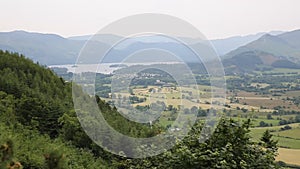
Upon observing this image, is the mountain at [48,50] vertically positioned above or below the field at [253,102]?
above

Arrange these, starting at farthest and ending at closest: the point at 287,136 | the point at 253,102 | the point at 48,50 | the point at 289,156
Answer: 1. the point at 48,50
2. the point at 253,102
3. the point at 287,136
4. the point at 289,156

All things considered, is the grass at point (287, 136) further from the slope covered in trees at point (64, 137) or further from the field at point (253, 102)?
the slope covered in trees at point (64, 137)

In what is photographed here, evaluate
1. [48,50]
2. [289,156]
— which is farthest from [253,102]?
[48,50]

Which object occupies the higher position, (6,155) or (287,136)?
(6,155)

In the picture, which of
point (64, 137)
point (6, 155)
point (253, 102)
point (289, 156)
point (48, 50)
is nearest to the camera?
point (6, 155)

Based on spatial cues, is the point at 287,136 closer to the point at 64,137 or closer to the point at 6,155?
the point at 64,137

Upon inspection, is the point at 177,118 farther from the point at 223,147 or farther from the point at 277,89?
the point at 277,89

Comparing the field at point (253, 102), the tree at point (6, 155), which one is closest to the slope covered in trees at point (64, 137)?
the tree at point (6, 155)

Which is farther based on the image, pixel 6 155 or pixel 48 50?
pixel 48 50
